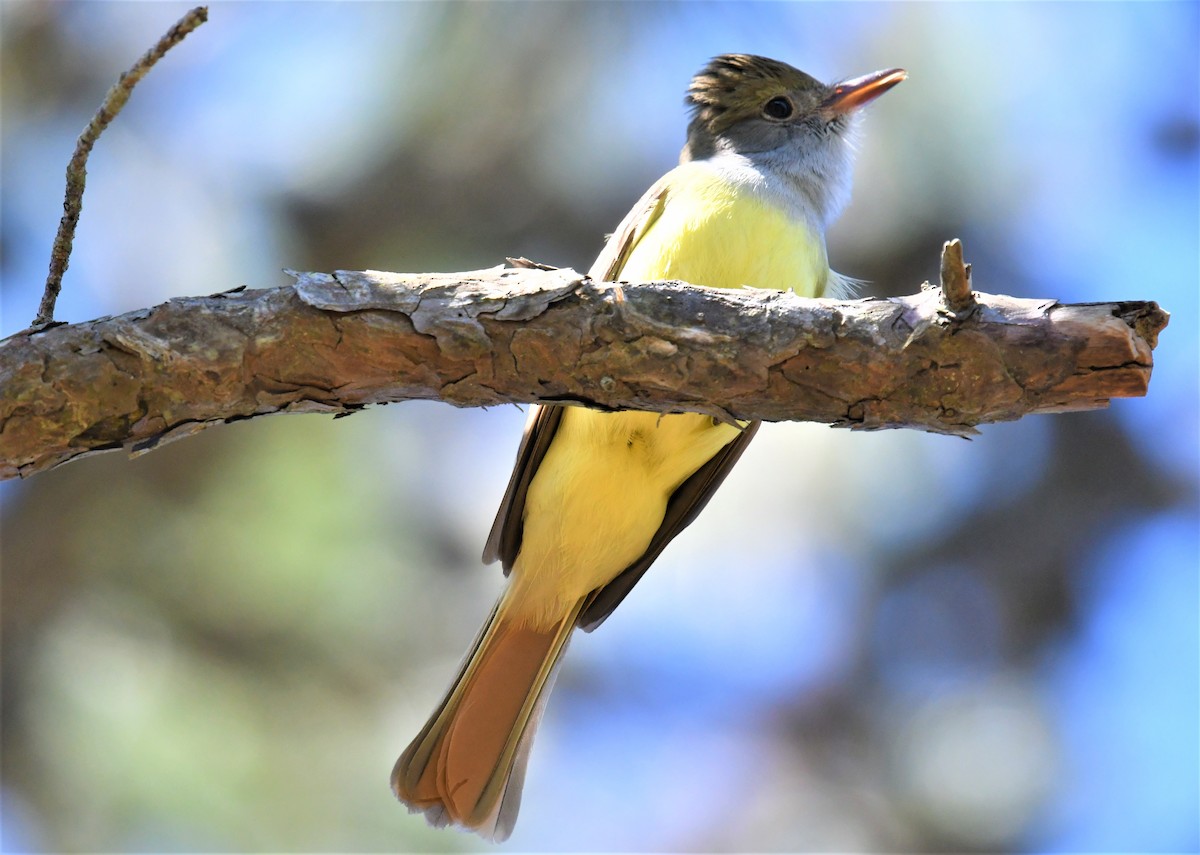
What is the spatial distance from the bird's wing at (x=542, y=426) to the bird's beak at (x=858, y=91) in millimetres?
→ 1078

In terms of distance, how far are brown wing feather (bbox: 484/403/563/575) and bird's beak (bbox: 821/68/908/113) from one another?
1845mm

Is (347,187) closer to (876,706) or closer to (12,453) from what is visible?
(12,453)

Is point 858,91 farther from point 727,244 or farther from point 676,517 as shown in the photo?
point 676,517

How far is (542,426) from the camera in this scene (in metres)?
3.86

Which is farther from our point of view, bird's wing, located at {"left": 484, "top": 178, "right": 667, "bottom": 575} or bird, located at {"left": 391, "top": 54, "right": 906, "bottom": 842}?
bird's wing, located at {"left": 484, "top": 178, "right": 667, "bottom": 575}

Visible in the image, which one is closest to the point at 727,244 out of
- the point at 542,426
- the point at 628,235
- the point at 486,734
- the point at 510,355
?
the point at 628,235

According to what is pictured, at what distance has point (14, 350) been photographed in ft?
8.77

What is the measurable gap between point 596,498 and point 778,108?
1908 mm

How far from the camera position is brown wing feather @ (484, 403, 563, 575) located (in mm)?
3861

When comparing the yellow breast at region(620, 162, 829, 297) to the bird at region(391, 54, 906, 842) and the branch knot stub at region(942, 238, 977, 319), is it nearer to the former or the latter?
the bird at region(391, 54, 906, 842)

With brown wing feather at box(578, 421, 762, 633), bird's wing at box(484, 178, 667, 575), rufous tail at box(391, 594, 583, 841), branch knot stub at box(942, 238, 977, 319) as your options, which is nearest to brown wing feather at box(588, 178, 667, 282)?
bird's wing at box(484, 178, 667, 575)

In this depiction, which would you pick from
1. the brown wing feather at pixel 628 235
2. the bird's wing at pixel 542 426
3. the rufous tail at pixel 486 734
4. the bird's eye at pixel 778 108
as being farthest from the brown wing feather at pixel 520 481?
the bird's eye at pixel 778 108

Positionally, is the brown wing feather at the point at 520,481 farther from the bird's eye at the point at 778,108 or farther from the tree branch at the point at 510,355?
the bird's eye at the point at 778,108

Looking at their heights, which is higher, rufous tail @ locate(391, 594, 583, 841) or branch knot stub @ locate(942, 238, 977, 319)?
branch knot stub @ locate(942, 238, 977, 319)
